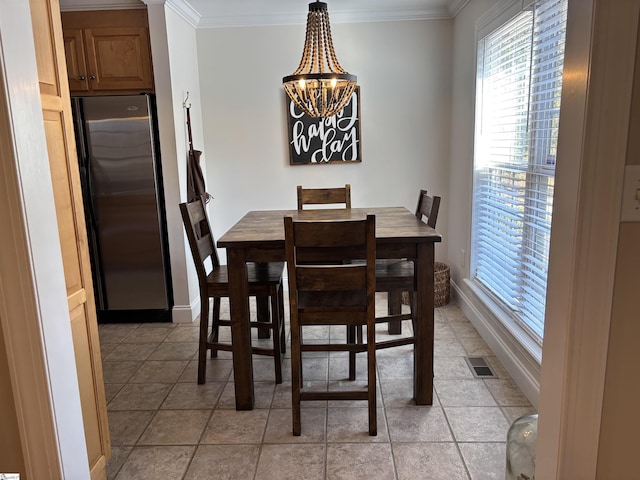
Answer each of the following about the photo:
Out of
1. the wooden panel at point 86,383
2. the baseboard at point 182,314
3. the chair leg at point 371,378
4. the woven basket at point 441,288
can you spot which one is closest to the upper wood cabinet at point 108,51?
the baseboard at point 182,314

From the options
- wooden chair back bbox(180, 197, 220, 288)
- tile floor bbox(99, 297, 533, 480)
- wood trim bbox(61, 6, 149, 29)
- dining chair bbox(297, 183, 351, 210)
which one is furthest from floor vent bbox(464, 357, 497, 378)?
wood trim bbox(61, 6, 149, 29)

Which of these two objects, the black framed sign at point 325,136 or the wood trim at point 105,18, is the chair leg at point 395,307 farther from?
the wood trim at point 105,18

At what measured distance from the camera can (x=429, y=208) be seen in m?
2.92

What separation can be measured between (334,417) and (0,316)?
158 centimetres

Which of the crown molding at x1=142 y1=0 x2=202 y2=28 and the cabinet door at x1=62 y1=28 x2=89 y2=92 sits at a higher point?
the crown molding at x1=142 y1=0 x2=202 y2=28

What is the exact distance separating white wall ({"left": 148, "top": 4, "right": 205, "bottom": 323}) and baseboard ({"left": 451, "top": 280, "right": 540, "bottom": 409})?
2.22m

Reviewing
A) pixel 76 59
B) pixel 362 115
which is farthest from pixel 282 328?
pixel 76 59

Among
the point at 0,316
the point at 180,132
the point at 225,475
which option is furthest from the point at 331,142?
the point at 0,316

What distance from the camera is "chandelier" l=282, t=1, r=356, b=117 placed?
264 centimetres

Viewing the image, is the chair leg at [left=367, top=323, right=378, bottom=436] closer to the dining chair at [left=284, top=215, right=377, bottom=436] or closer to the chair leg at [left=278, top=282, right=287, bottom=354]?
the dining chair at [left=284, top=215, right=377, bottom=436]

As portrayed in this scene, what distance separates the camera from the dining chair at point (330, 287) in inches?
78.1

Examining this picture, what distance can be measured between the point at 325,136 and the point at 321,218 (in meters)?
1.37

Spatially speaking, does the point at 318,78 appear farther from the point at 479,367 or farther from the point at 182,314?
the point at 182,314

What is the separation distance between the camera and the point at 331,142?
13.8 feet
